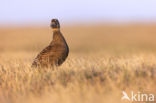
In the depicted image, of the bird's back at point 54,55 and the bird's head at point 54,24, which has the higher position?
the bird's head at point 54,24

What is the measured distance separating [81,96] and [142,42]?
20.0 meters

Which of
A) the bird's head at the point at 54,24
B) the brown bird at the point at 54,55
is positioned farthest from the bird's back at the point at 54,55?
the bird's head at the point at 54,24

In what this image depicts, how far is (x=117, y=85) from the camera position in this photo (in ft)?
23.5

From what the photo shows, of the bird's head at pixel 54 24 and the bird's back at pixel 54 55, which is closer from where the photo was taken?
the bird's back at pixel 54 55

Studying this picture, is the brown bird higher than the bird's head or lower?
lower

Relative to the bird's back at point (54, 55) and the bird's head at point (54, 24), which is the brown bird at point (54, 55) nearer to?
the bird's back at point (54, 55)

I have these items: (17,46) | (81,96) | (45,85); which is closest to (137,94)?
(81,96)

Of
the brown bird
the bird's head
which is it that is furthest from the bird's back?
the bird's head

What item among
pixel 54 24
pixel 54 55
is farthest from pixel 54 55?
pixel 54 24

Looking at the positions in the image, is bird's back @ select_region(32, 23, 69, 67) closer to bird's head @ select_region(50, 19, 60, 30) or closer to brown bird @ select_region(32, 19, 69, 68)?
brown bird @ select_region(32, 19, 69, 68)

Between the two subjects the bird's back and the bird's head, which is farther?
the bird's head

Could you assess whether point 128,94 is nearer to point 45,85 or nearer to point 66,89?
point 66,89

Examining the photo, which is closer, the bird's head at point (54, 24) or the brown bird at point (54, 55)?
the brown bird at point (54, 55)

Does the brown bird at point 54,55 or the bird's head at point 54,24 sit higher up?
the bird's head at point 54,24
